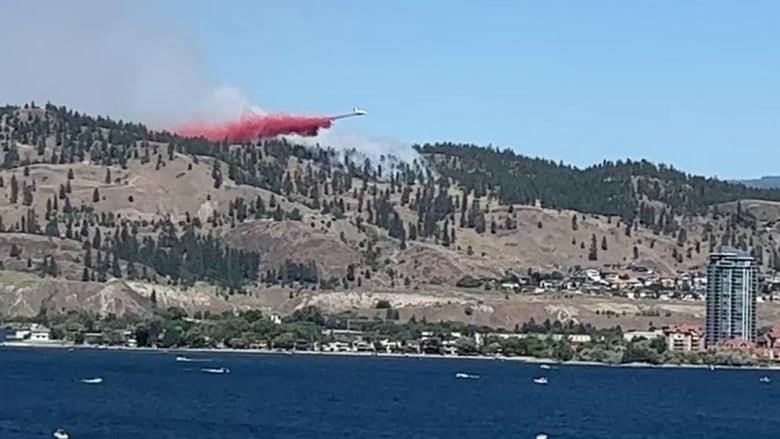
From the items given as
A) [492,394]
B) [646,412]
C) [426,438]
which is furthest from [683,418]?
[426,438]

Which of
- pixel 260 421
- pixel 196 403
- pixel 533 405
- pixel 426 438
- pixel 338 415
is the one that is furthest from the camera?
pixel 533 405

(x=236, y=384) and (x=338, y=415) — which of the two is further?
(x=236, y=384)

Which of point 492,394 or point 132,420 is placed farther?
point 492,394

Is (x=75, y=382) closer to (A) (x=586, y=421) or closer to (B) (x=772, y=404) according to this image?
(A) (x=586, y=421)

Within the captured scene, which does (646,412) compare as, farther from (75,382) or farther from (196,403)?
(75,382)

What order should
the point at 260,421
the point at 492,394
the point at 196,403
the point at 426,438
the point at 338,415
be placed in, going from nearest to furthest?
1. the point at 426,438
2. the point at 260,421
3. the point at 338,415
4. the point at 196,403
5. the point at 492,394

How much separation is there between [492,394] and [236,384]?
87.9ft

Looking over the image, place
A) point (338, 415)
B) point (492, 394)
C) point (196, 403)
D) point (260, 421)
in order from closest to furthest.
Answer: point (260, 421), point (338, 415), point (196, 403), point (492, 394)

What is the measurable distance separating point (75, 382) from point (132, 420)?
52936 mm

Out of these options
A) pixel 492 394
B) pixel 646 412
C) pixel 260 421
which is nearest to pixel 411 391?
pixel 492 394

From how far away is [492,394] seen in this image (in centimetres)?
19400

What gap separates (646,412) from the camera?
17662cm

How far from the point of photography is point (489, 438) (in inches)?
5413

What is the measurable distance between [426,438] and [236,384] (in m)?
66.4
